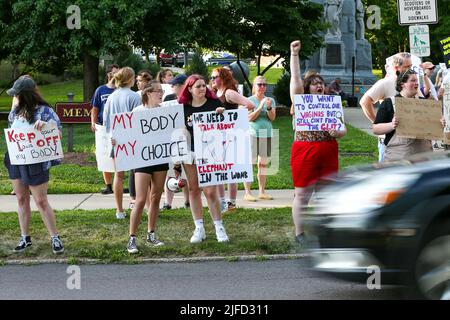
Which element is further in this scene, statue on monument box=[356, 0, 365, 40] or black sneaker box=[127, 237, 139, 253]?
statue on monument box=[356, 0, 365, 40]

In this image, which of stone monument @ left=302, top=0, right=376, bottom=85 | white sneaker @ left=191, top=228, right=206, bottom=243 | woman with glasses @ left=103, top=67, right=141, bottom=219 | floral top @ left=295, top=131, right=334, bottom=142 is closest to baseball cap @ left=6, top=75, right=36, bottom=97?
woman with glasses @ left=103, top=67, right=141, bottom=219

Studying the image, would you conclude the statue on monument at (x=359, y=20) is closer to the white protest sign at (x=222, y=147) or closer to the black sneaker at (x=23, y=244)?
the white protest sign at (x=222, y=147)

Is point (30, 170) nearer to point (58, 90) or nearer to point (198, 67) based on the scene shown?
point (198, 67)

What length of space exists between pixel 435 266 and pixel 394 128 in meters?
3.09

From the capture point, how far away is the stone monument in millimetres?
39812

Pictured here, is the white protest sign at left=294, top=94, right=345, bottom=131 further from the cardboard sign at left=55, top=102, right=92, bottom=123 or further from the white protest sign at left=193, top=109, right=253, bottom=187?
the cardboard sign at left=55, top=102, right=92, bottom=123

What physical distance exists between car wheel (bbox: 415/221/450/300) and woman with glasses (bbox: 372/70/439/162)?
117 inches

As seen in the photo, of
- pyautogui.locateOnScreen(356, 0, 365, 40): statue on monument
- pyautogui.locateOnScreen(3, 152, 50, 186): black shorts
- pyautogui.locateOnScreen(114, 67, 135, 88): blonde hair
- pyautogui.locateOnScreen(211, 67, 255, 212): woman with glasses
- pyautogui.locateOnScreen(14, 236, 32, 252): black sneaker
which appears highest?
pyautogui.locateOnScreen(356, 0, 365, 40): statue on monument

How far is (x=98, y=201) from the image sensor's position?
13172mm

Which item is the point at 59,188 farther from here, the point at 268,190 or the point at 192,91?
the point at 192,91

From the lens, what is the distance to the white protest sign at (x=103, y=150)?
12.3m

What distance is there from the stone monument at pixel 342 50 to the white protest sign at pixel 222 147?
96.5ft

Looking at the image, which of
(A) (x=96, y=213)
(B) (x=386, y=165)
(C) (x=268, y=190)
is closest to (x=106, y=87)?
(A) (x=96, y=213)

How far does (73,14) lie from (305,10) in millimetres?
10615
